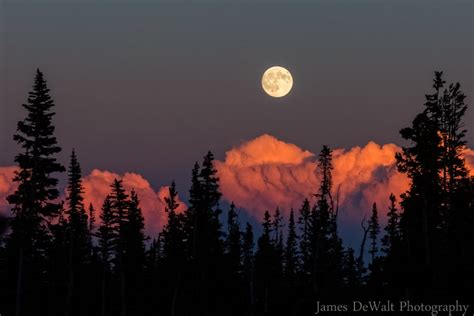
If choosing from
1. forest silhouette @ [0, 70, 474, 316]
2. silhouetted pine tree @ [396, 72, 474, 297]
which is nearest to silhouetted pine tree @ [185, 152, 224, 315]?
forest silhouette @ [0, 70, 474, 316]

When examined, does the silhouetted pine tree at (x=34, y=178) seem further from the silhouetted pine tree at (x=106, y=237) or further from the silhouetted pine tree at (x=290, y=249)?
the silhouetted pine tree at (x=290, y=249)

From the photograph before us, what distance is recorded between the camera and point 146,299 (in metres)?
71.6

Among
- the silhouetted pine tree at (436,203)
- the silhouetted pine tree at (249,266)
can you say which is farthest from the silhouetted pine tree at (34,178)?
the silhouetted pine tree at (249,266)

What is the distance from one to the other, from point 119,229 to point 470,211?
32569mm

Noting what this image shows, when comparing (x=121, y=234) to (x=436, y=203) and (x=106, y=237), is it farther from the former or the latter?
(x=436, y=203)

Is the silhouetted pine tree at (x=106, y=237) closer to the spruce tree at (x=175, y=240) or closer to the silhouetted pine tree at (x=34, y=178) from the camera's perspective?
the spruce tree at (x=175, y=240)

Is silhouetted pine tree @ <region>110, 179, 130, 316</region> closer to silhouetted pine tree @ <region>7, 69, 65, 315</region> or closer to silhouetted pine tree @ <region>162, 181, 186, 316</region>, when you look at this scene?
silhouetted pine tree @ <region>162, 181, 186, 316</region>

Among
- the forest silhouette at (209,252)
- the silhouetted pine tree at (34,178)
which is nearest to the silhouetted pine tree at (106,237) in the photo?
the forest silhouette at (209,252)

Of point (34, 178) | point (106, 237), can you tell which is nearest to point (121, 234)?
point (106, 237)

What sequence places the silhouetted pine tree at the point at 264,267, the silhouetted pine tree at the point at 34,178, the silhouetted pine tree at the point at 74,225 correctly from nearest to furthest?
the silhouetted pine tree at the point at 34,178, the silhouetted pine tree at the point at 74,225, the silhouetted pine tree at the point at 264,267

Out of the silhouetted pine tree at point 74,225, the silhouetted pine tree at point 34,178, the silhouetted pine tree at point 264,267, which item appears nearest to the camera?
the silhouetted pine tree at point 34,178

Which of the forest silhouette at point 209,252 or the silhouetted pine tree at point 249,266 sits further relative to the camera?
the silhouetted pine tree at point 249,266

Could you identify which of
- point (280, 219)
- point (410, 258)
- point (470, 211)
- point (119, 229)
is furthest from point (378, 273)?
point (280, 219)

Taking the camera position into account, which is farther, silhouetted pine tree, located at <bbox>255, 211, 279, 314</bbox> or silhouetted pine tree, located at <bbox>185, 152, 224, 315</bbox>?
silhouetted pine tree, located at <bbox>255, 211, 279, 314</bbox>
